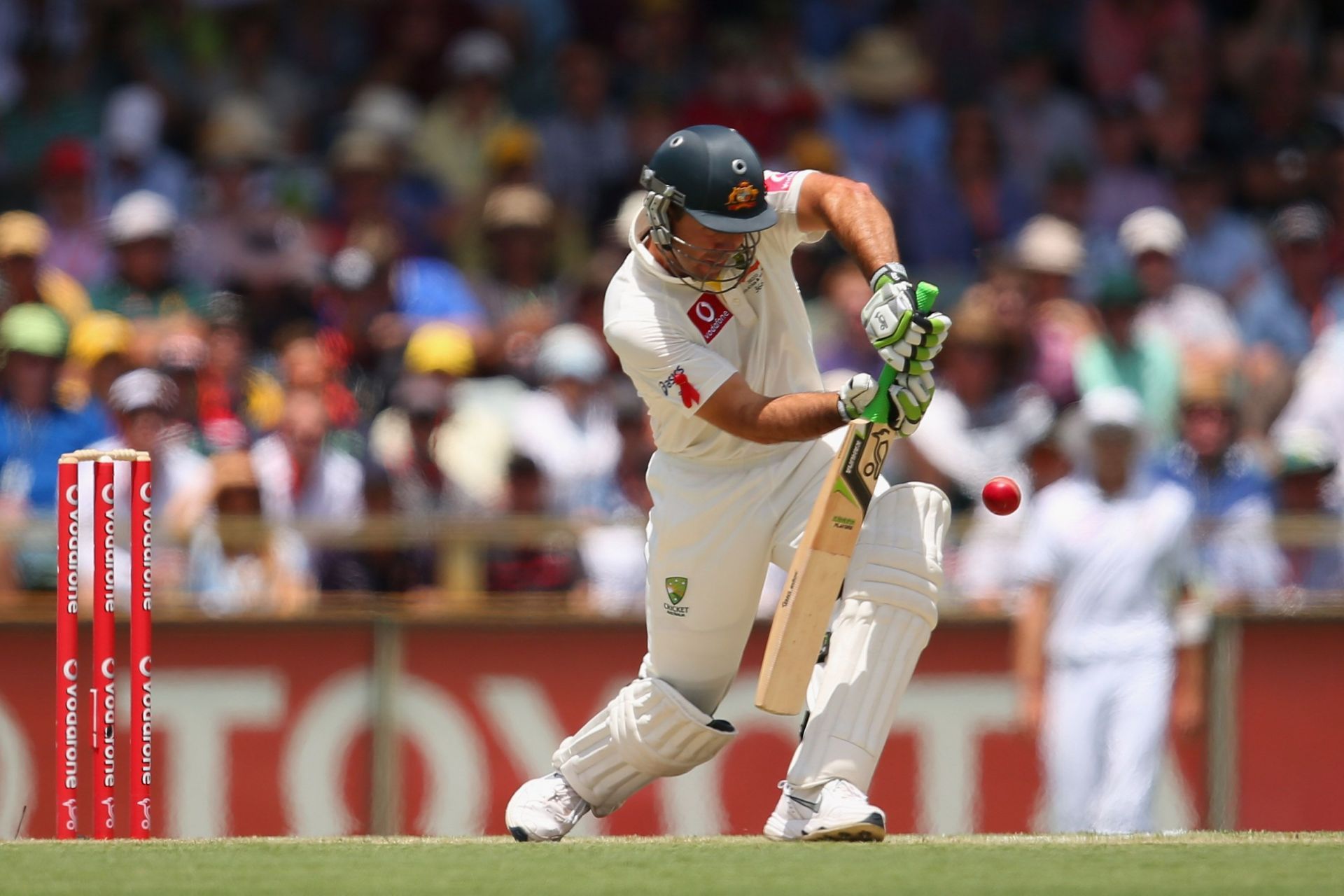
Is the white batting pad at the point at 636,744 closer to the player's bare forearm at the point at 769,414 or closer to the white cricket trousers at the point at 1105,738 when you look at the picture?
the player's bare forearm at the point at 769,414

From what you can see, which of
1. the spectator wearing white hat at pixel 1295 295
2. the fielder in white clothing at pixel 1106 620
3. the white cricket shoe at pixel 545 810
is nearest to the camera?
the white cricket shoe at pixel 545 810

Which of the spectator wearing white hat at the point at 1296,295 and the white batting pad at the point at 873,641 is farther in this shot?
the spectator wearing white hat at the point at 1296,295

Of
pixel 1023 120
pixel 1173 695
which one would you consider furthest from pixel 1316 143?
pixel 1173 695

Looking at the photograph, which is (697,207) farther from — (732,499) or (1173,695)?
(1173,695)

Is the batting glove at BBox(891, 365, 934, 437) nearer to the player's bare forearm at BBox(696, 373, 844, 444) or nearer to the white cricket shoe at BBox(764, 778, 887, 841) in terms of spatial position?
the player's bare forearm at BBox(696, 373, 844, 444)

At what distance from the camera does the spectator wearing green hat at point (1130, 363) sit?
8.38 metres

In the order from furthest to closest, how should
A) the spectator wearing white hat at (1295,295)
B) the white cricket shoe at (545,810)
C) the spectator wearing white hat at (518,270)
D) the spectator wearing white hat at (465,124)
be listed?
the spectator wearing white hat at (465,124) → the spectator wearing white hat at (1295,295) → the spectator wearing white hat at (518,270) → the white cricket shoe at (545,810)

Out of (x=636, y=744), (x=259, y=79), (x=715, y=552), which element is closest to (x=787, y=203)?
(x=715, y=552)

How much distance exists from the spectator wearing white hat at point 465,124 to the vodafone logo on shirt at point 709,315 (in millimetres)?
4992

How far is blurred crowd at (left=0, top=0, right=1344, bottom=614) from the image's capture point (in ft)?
25.4

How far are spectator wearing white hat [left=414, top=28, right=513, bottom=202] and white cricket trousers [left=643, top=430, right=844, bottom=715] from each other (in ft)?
16.5

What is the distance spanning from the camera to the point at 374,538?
24.6ft

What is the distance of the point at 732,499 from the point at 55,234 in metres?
5.38

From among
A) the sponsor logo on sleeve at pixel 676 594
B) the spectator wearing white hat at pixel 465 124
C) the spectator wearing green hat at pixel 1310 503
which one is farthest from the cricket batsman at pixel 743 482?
the spectator wearing white hat at pixel 465 124
